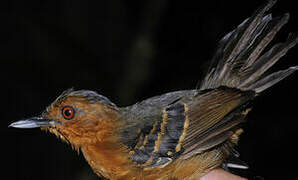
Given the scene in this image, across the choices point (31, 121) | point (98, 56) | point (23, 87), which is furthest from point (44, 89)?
point (31, 121)

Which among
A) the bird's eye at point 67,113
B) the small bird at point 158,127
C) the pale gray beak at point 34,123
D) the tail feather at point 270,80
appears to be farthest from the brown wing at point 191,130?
the pale gray beak at point 34,123

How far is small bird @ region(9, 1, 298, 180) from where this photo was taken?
3713 millimetres

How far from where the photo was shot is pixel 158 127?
12.7ft

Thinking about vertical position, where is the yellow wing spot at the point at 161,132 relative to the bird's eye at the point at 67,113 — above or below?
below

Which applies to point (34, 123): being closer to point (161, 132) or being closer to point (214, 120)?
point (161, 132)

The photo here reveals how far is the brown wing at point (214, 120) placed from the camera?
370cm

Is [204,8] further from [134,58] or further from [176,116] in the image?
[176,116]

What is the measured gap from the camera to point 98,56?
888 cm

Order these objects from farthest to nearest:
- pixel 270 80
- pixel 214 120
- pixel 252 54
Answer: pixel 252 54
pixel 270 80
pixel 214 120

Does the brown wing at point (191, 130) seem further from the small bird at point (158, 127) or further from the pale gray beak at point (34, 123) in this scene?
the pale gray beak at point (34, 123)

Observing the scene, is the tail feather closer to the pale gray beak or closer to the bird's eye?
the bird's eye

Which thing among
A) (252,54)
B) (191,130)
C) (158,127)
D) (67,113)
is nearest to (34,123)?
(67,113)

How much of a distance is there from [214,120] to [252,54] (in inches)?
40.3

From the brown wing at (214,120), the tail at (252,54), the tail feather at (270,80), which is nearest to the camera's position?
the brown wing at (214,120)
